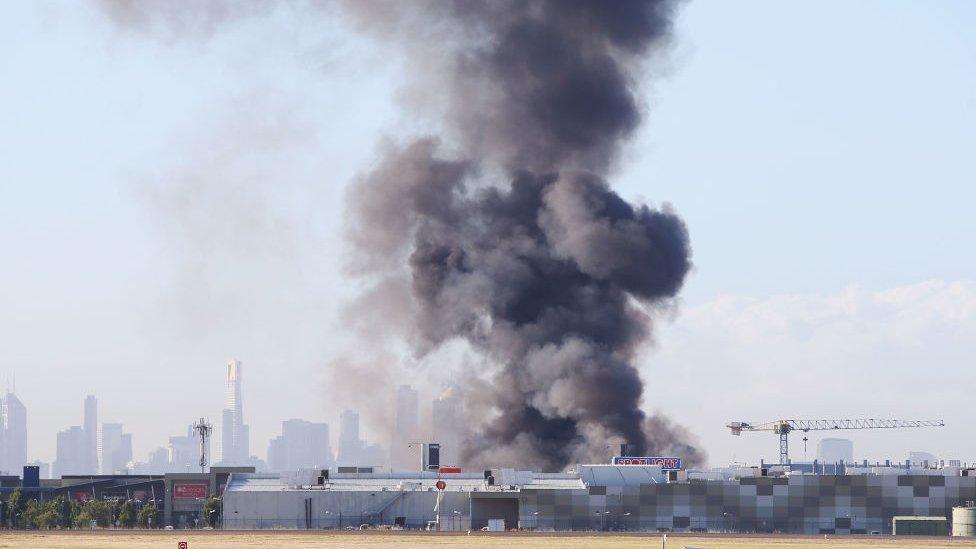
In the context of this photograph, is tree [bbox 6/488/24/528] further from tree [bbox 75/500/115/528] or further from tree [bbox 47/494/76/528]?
tree [bbox 75/500/115/528]

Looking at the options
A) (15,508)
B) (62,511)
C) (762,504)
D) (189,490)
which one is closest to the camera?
(762,504)

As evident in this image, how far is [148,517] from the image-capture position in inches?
6088

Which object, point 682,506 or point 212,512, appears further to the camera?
point 212,512

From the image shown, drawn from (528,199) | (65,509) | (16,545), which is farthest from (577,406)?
(16,545)

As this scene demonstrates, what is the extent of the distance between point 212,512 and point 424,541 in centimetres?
4590

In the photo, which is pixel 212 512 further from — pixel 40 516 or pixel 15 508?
pixel 15 508

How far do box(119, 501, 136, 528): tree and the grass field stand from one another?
3124 centimetres

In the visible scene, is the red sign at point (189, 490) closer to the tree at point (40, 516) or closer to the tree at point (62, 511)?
the tree at point (62, 511)

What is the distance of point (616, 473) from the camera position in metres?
144

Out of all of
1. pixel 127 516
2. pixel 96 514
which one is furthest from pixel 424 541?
pixel 96 514

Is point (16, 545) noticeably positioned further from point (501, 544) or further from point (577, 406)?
point (577, 406)

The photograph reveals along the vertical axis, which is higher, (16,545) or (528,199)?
(528,199)

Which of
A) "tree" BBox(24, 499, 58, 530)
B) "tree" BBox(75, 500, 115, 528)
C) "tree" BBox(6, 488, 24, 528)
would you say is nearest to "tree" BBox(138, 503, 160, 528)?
→ "tree" BBox(75, 500, 115, 528)

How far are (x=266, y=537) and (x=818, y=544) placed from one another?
1466 inches
